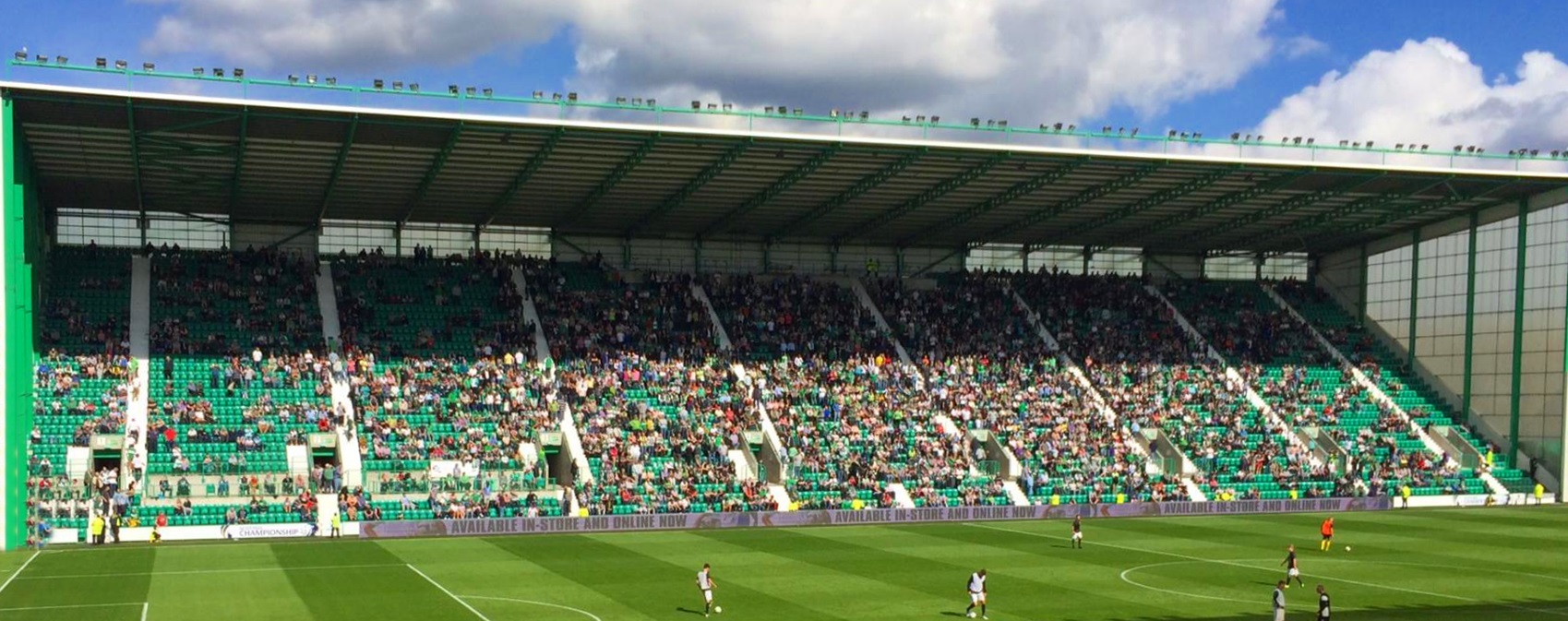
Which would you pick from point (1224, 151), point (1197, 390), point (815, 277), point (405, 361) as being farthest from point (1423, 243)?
point (405, 361)

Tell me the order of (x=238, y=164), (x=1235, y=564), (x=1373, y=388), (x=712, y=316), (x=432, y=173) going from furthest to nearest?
1. (x=1373, y=388)
2. (x=712, y=316)
3. (x=432, y=173)
4. (x=238, y=164)
5. (x=1235, y=564)

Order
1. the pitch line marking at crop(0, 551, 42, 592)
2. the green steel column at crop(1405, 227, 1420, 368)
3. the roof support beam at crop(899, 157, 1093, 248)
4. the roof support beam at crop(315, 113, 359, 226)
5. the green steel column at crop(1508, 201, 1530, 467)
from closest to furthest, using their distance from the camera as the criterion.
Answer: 1. the pitch line marking at crop(0, 551, 42, 592)
2. the roof support beam at crop(315, 113, 359, 226)
3. the roof support beam at crop(899, 157, 1093, 248)
4. the green steel column at crop(1508, 201, 1530, 467)
5. the green steel column at crop(1405, 227, 1420, 368)

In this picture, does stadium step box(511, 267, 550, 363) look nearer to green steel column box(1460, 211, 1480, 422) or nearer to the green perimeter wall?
the green perimeter wall

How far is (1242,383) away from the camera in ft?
245

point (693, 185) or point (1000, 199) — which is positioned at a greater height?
point (693, 185)

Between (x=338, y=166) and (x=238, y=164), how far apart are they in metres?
3.67

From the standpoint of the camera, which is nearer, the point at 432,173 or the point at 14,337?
the point at 14,337

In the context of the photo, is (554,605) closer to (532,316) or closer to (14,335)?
(14,335)

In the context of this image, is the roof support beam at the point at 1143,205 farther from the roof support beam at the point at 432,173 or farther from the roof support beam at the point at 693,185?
the roof support beam at the point at 432,173

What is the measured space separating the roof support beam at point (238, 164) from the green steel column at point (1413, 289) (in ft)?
189

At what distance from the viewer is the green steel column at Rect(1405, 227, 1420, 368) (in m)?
78.9

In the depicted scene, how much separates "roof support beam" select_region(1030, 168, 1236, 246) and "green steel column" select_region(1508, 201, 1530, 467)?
16.8 meters

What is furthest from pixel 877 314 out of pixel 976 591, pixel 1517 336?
pixel 976 591

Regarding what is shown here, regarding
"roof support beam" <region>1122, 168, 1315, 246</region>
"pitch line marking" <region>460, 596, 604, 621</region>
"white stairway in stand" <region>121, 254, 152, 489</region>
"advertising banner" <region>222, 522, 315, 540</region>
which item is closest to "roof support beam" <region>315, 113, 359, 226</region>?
"white stairway in stand" <region>121, 254, 152, 489</region>
